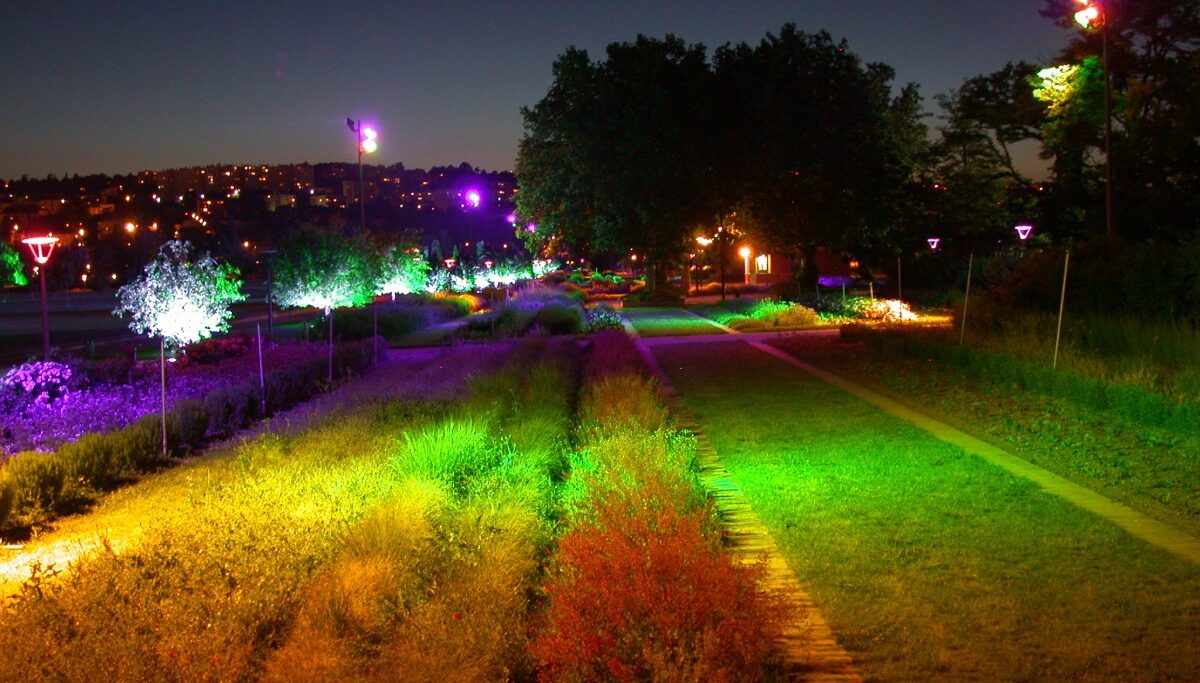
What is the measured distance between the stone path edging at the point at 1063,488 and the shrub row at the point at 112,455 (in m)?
9.82

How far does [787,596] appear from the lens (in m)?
6.18

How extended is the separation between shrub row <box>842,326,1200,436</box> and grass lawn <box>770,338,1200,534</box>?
0.12 m

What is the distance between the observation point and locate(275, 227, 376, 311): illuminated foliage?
33.8 meters

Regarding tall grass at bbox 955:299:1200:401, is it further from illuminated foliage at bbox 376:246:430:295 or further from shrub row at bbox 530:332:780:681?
illuminated foliage at bbox 376:246:430:295

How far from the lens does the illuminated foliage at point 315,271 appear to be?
33.8 metres

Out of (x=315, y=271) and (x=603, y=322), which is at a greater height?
(x=315, y=271)

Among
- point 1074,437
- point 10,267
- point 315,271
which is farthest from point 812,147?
point 10,267

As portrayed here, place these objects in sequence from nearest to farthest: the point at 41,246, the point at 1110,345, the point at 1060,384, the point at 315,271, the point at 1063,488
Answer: the point at 1063,488 → the point at 1060,384 → the point at 41,246 → the point at 1110,345 → the point at 315,271

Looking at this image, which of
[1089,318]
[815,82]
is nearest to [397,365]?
[1089,318]

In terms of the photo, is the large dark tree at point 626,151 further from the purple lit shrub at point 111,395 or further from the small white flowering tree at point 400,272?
the purple lit shrub at point 111,395

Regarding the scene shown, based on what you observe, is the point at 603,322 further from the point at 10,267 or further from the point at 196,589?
the point at 10,267

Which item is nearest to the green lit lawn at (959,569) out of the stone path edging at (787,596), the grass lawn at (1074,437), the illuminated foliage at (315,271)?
the stone path edging at (787,596)

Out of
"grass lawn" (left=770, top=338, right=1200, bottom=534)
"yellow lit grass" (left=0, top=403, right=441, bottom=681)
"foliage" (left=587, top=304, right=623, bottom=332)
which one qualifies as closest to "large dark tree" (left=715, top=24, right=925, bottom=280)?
"foliage" (left=587, top=304, right=623, bottom=332)

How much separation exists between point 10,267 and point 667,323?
235 ft
